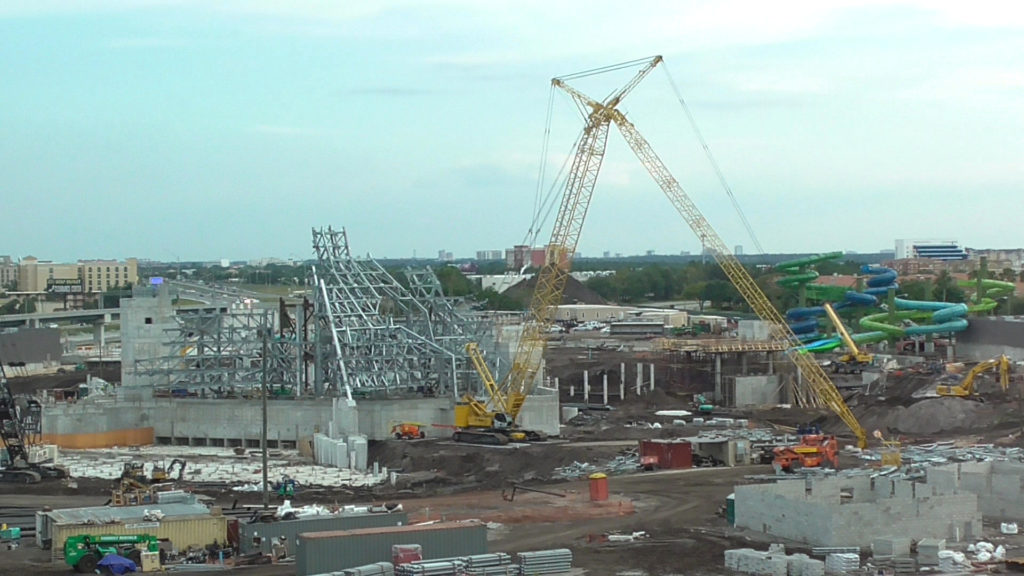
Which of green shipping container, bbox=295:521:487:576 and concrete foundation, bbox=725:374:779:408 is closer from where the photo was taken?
green shipping container, bbox=295:521:487:576

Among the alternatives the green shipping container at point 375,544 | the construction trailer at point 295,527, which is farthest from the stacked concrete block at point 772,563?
the construction trailer at point 295,527

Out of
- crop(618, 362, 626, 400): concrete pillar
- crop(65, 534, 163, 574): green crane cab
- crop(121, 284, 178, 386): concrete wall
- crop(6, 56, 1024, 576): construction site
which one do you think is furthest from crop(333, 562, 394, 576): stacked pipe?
crop(618, 362, 626, 400): concrete pillar

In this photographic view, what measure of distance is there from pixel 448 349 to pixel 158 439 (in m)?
15.0

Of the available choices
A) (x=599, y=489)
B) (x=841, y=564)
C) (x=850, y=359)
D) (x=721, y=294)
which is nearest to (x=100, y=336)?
(x=850, y=359)

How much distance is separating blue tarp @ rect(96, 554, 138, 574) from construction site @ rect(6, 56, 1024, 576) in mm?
66

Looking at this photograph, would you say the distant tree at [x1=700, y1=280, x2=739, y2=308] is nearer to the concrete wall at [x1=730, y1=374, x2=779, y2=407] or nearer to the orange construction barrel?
the concrete wall at [x1=730, y1=374, x2=779, y2=407]

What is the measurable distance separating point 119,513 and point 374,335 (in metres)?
33.5

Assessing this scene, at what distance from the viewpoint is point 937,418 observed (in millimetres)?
68500

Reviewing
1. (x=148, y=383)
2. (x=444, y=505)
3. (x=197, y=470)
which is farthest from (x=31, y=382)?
(x=444, y=505)

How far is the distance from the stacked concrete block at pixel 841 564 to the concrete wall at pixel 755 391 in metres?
51.2

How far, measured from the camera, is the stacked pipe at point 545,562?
117 ft

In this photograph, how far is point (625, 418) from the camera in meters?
80.8

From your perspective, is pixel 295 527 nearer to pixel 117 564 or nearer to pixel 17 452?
pixel 117 564

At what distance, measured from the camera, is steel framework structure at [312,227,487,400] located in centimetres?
7288
